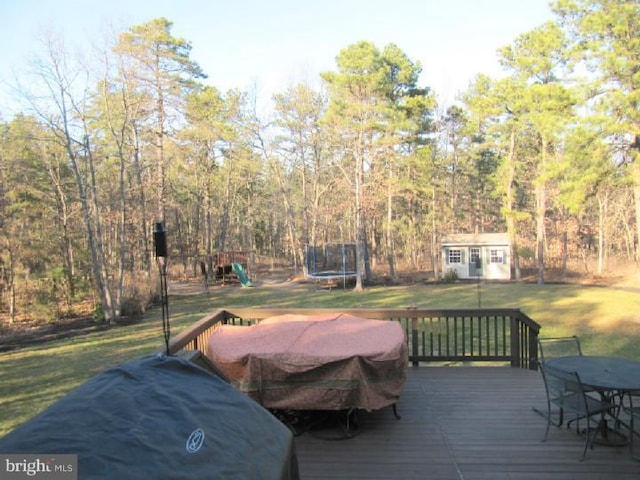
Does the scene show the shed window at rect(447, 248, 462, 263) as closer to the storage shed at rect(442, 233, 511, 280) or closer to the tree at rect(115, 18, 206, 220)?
the storage shed at rect(442, 233, 511, 280)

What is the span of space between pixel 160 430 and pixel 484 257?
25.7 metres

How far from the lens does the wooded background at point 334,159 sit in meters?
13.3

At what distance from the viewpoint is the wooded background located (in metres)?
13.3

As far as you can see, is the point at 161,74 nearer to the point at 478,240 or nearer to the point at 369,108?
the point at 369,108

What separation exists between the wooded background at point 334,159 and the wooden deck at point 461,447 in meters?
10.8

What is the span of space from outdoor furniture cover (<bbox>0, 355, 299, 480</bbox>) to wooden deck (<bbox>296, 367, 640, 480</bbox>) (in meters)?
1.83

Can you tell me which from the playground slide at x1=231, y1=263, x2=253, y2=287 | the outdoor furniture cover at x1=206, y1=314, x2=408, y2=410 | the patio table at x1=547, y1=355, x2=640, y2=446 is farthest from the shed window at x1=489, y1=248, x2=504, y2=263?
the outdoor furniture cover at x1=206, y1=314, x2=408, y2=410

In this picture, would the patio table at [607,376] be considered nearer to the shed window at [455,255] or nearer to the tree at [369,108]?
the tree at [369,108]

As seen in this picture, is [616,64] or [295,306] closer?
[616,64]

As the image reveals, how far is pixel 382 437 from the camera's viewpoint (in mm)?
3896

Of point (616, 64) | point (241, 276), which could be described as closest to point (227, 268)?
point (241, 276)

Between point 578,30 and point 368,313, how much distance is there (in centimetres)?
1215

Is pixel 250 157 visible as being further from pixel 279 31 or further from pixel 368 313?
pixel 368 313

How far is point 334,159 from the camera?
85.9 ft
